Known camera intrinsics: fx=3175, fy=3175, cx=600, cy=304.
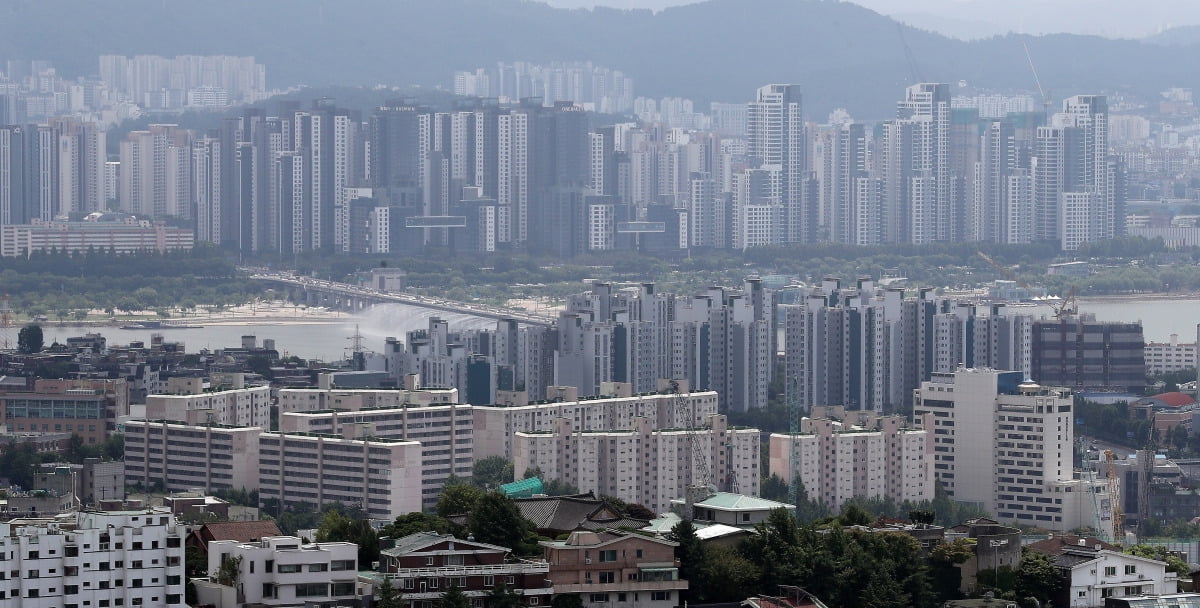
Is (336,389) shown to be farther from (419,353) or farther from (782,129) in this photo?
(782,129)

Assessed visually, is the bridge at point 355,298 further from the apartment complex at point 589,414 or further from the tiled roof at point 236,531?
the tiled roof at point 236,531

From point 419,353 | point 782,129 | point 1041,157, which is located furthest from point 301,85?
point 419,353

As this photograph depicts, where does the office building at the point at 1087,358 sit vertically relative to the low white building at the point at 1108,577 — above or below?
above

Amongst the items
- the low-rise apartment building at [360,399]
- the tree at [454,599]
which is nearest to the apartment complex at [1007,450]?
the low-rise apartment building at [360,399]

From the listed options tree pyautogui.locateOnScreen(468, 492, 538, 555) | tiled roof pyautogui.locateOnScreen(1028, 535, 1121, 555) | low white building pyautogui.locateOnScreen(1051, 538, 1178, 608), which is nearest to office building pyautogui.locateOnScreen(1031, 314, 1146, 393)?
tiled roof pyautogui.locateOnScreen(1028, 535, 1121, 555)

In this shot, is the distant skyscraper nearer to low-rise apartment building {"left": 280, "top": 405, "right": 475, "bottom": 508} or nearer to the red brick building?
low-rise apartment building {"left": 280, "top": 405, "right": 475, "bottom": 508}
